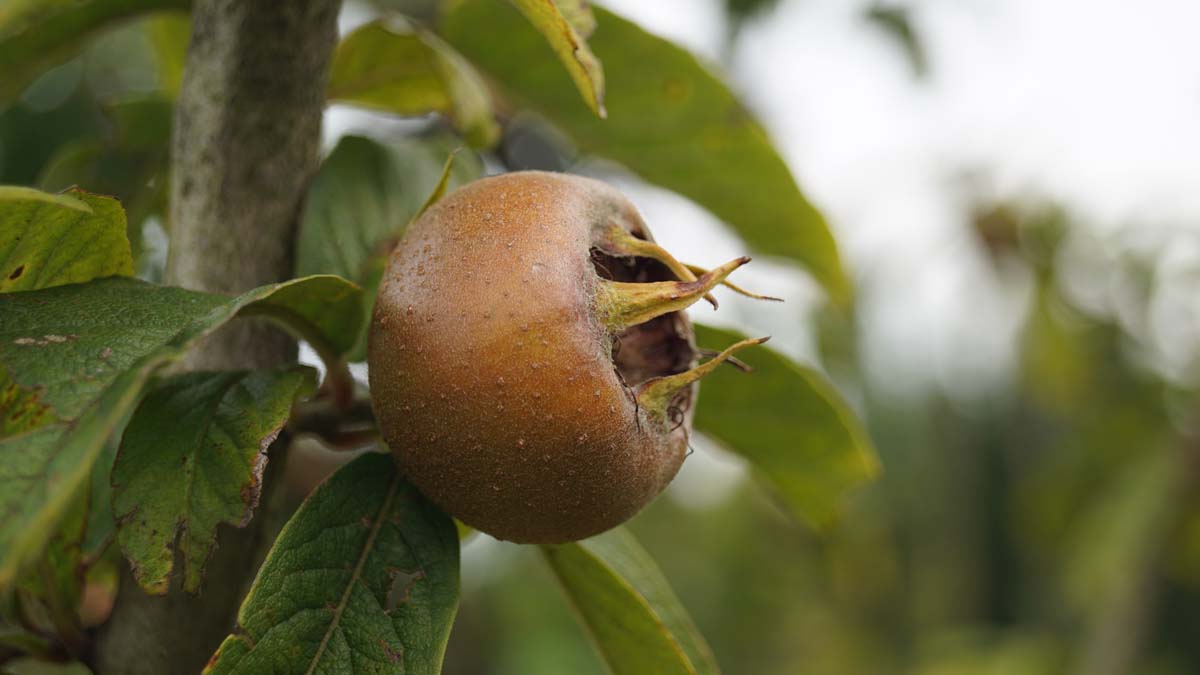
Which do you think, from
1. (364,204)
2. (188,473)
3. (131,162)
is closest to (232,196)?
(364,204)

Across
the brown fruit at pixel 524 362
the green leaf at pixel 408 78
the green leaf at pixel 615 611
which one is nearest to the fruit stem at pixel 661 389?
the brown fruit at pixel 524 362

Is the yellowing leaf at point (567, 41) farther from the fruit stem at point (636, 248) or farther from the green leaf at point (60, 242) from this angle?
the green leaf at point (60, 242)

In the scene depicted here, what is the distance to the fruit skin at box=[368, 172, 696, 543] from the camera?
882mm

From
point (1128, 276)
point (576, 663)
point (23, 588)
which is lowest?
point (576, 663)

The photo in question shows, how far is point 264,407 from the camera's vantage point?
97 cm

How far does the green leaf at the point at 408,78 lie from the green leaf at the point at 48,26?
223 mm

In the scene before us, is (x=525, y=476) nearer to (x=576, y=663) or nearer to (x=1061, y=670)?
(x=1061, y=670)

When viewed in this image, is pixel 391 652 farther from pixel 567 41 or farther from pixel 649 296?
pixel 567 41

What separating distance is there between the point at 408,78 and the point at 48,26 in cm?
46

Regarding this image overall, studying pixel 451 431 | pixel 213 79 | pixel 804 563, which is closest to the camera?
pixel 451 431

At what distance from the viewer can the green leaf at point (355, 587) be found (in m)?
0.91

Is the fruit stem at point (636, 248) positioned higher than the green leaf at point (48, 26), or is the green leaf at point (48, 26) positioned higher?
the fruit stem at point (636, 248)

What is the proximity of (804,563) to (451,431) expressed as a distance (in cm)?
782

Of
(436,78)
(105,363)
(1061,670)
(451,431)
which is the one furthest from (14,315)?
(1061,670)
